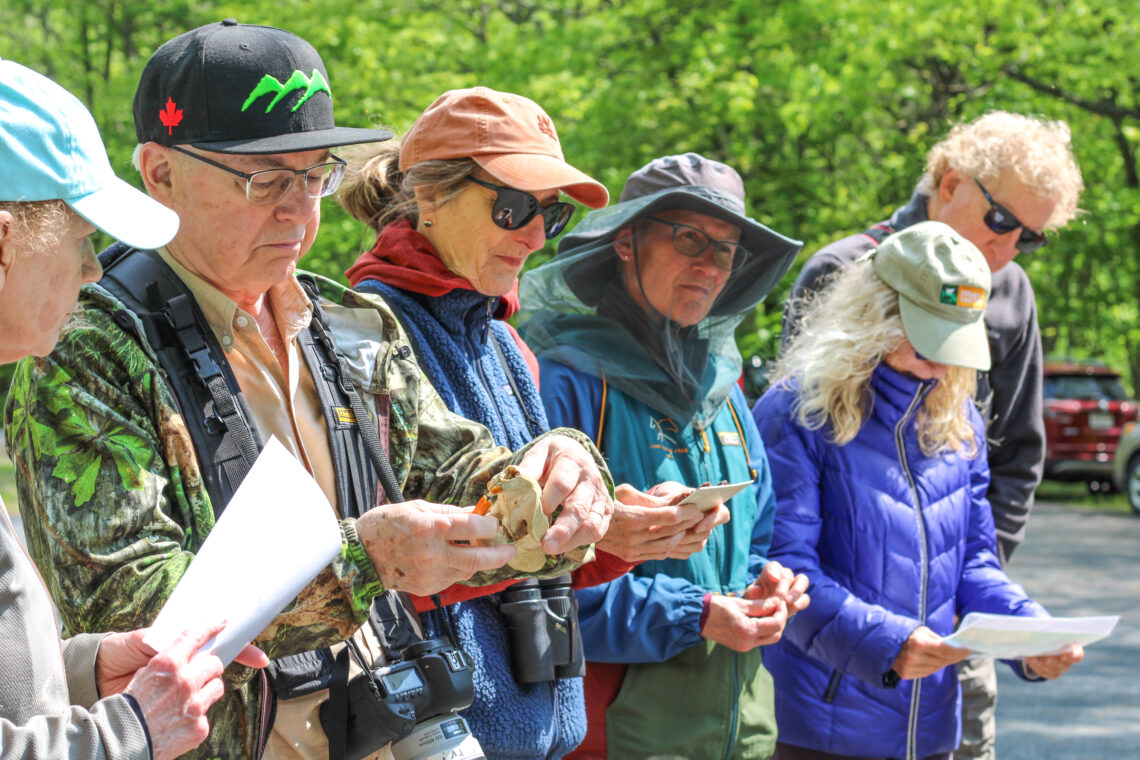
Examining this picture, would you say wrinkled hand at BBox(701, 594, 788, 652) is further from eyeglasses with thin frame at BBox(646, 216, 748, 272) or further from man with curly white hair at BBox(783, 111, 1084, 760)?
man with curly white hair at BBox(783, 111, 1084, 760)

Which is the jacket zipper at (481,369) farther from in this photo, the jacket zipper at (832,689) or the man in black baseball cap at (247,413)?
Result: the jacket zipper at (832,689)

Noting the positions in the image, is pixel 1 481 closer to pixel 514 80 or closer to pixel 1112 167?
pixel 514 80

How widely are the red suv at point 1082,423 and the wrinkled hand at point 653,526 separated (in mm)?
14899

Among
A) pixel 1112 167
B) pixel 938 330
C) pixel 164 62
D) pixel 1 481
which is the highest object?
pixel 164 62

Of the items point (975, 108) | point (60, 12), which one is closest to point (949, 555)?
point (975, 108)

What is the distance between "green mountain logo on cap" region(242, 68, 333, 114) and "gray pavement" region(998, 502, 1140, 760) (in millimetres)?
5680

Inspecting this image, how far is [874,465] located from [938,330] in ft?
1.39


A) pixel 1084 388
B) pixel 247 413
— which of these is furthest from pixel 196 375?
pixel 1084 388

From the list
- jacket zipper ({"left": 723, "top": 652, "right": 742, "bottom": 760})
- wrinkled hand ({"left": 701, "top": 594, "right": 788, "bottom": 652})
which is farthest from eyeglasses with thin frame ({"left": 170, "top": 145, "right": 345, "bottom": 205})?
jacket zipper ({"left": 723, "top": 652, "right": 742, "bottom": 760})

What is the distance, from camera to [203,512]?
5.94 ft

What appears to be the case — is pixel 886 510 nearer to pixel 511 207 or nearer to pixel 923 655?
pixel 923 655

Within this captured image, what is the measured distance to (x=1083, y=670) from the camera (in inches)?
326

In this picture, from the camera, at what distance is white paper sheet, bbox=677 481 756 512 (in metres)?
2.35

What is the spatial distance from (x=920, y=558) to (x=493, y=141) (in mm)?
1614
